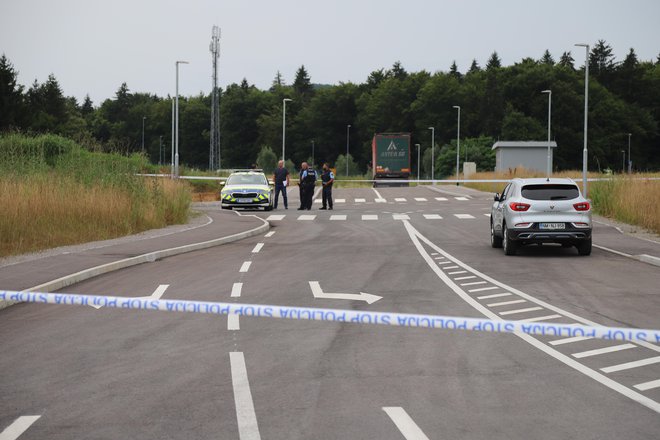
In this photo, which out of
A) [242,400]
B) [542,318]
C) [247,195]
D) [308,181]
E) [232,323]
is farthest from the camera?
[247,195]

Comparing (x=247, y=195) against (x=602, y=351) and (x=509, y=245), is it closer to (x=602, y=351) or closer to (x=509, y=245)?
(x=509, y=245)

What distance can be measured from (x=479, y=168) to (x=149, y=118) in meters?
86.6

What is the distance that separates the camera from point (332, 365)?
7.67 metres

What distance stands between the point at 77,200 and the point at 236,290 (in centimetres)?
949

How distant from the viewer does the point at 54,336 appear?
29.9 feet

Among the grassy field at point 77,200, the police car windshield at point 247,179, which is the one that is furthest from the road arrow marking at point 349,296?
the police car windshield at point 247,179

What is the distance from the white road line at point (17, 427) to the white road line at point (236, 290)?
6.24m

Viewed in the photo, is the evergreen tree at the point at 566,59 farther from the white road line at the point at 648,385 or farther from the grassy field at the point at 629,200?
the white road line at the point at 648,385

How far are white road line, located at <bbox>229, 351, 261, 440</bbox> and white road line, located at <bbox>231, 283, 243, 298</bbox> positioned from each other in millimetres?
4014

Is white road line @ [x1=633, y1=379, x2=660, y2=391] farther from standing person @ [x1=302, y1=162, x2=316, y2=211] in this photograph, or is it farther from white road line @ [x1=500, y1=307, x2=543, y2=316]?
standing person @ [x1=302, y1=162, x2=316, y2=211]

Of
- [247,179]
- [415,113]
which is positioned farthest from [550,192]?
[415,113]

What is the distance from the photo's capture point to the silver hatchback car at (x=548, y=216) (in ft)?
61.1

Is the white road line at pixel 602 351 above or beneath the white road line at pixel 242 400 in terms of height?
beneath

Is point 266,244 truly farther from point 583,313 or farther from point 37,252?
point 583,313
